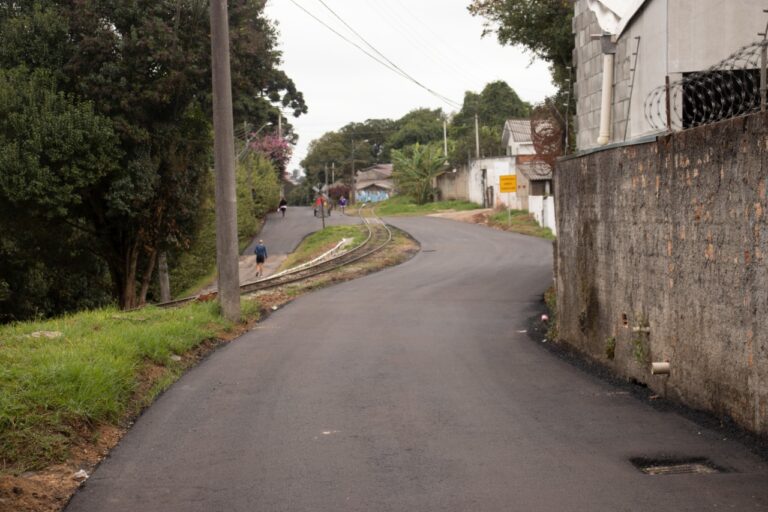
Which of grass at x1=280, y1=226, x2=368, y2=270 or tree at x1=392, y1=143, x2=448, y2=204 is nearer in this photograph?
grass at x1=280, y1=226, x2=368, y2=270

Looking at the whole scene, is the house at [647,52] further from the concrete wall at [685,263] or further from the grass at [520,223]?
the grass at [520,223]

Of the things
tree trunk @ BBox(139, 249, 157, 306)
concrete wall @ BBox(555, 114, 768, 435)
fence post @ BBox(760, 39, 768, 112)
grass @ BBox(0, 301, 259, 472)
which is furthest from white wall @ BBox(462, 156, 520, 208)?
fence post @ BBox(760, 39, 768, 112)

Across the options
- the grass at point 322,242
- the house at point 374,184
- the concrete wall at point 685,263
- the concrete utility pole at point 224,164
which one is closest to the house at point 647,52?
the concrete wall at point 685,263

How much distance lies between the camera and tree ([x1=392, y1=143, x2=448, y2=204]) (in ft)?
240

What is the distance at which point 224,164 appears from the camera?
52.0 ft

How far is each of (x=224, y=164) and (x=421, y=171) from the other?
58.1 metres

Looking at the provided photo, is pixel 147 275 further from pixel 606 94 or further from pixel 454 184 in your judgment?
pixel 454 184

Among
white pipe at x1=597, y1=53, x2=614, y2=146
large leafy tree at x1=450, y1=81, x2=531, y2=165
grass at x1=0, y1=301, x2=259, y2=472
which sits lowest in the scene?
grass at x1=0, y1=301, x2=259, y2=472

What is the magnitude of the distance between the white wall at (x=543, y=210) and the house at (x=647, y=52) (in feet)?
85.2

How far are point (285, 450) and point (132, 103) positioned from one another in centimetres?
1824

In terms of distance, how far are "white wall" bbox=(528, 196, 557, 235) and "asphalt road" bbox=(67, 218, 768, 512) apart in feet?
92.8

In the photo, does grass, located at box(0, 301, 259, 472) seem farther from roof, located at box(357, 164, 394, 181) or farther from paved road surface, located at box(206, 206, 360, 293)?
roof, located at box(357, 164, 394, 181)

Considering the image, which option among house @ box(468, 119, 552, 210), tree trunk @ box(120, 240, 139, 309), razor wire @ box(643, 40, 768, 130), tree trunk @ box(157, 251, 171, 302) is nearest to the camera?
razor wire @ box(643, 40, 768, 130)

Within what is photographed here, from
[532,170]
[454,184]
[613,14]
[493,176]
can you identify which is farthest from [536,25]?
[454,184]
